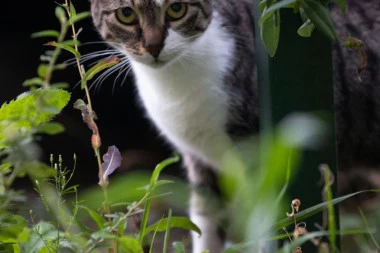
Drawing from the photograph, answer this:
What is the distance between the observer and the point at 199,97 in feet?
8.07

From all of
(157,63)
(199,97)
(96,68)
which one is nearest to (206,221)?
(199,97)

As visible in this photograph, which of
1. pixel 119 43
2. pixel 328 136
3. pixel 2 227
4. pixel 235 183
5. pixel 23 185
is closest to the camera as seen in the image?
pixel 235 183

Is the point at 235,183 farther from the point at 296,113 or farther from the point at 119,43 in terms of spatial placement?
the point at 119,43

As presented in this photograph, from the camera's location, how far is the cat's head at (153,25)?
2170mm

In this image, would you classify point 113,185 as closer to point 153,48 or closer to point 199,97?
point 153,48

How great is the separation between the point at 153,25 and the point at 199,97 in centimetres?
39

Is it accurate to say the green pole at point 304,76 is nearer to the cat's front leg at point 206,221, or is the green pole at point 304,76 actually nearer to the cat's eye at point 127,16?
the cat's eye at point 127,16

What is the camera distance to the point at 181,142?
2.60m

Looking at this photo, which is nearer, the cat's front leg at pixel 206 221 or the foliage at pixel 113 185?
the foliage at pixel 113 185

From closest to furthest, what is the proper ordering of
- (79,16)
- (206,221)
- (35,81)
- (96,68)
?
(35,81)
(79,16)
(96,68)
(206,221)

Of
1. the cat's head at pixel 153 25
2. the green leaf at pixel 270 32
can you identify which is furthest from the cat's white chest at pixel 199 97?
the green leaf at pixel 270 32

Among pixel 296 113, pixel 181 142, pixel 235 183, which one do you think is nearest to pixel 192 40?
pixel 181 142

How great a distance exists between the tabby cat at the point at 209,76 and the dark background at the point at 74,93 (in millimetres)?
1250

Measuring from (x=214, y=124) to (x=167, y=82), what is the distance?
0.25 m
